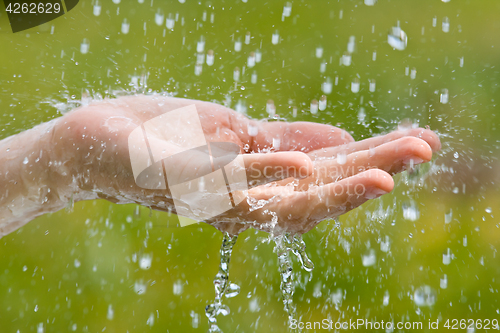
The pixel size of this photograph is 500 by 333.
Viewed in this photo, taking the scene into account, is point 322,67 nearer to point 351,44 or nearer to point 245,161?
point 351,44

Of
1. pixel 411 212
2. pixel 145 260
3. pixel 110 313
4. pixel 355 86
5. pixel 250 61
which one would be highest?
pixel 250 61

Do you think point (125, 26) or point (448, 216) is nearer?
point (448, 216)

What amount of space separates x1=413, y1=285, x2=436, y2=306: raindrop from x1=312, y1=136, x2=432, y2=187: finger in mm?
1509

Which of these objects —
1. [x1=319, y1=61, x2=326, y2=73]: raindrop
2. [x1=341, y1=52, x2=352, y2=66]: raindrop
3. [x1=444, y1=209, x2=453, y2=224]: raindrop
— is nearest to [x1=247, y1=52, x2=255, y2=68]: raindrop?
[x1=319, y1=61, x2=326, y2=73]: raindrop

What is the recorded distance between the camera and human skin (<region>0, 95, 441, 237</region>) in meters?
0.74

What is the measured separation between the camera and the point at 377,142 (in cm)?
101

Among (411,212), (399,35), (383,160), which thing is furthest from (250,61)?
(383,160)

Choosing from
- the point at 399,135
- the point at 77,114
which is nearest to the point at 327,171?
the point at 399,135

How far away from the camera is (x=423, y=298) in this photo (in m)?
2.18

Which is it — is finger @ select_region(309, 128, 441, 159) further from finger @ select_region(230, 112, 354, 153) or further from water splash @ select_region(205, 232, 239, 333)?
water splash @ select_region(205, 232, 239, 333)

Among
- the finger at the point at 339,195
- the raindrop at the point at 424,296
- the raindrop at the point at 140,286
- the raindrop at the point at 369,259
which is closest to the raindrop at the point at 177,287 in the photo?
the raindrop at the point at 140,286

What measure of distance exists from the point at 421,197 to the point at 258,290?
3.08ft

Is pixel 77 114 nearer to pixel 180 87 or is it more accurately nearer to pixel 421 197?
pixel 180 87

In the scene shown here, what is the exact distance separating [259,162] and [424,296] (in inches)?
72.1
